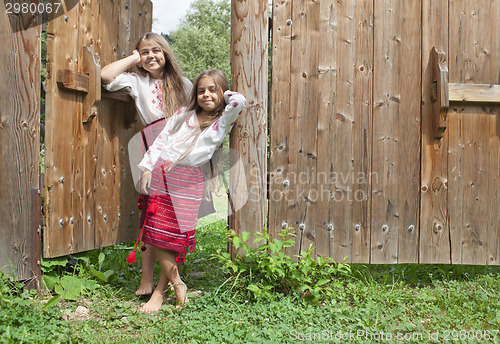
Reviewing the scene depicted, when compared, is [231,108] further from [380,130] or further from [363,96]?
[380,130]

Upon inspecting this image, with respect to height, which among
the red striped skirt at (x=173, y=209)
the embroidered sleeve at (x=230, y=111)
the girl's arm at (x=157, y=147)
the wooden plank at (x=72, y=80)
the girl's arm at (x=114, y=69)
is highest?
the girl's arm at (x=114, y=69)

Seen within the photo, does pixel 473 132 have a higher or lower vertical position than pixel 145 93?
lower

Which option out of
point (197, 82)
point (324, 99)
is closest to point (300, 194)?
point (324, 99)

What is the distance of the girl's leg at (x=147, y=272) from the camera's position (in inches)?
121

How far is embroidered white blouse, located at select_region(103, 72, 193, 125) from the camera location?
10.7ft

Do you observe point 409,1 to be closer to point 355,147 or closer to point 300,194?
point 355,147

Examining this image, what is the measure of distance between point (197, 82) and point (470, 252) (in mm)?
2505

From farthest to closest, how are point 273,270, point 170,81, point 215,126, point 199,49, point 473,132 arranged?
point 199,49 → point 170,81 → point 473,132 → point 215,126 → point 273,270

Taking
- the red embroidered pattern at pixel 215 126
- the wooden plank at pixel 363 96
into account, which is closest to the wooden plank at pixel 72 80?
the red embroidered pattern at pixel 215 126

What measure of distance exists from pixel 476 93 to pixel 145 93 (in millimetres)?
2598

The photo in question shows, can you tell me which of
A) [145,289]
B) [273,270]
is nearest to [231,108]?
[273,270]

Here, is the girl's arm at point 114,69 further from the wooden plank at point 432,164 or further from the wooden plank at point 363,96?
the wooden plank at point 432,164

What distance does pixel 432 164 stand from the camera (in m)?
3.10

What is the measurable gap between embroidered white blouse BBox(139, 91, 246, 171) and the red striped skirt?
0.27 feet
